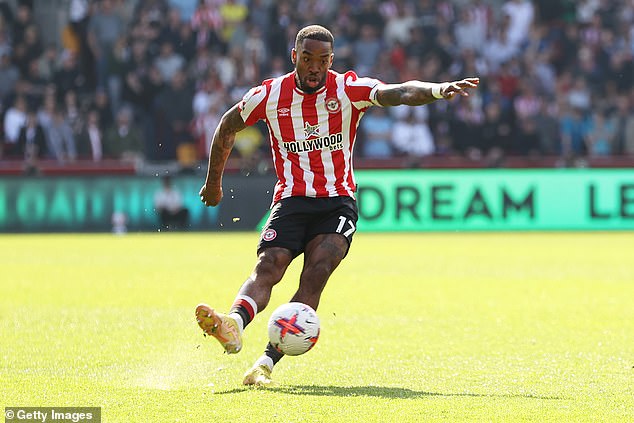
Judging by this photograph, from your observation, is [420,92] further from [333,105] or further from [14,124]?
Result: [14,124]

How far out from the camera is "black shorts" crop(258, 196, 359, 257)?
24.9 feet

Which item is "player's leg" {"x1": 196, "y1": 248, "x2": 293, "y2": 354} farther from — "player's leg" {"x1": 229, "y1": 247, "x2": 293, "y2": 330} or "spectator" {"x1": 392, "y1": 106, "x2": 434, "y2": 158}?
"spectator" {"x1": 392, "y1": 106, "x2": 434, "y2": 158}

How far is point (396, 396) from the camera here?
262 inches

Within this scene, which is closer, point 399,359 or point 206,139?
point 399,359

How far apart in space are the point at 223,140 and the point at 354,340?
2.19m

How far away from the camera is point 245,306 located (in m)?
7.16

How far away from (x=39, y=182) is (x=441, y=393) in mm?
17008

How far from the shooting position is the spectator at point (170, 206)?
2228cm

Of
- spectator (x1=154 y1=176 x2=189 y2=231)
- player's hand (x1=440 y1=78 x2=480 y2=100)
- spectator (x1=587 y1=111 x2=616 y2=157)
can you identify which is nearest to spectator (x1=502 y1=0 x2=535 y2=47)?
spectator (x1=587 y1=111 x2=616 y2=157)

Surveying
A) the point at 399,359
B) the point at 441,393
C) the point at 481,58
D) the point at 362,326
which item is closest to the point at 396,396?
the point at 441,393

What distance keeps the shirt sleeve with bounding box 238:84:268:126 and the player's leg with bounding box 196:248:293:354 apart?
92cm

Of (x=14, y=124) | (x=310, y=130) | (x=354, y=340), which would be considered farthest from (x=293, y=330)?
(x=14, y=124)

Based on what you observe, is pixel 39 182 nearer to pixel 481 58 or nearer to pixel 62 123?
pixel 62 123

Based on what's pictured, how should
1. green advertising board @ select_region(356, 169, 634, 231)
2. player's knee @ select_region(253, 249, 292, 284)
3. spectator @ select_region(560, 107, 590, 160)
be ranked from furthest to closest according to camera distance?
spectator @ select_region(560, 107, 590, 160) → green advertising board @ select_region(356, 169, 634, 231) → player's knee @ select_region(253, 249, 292, 284)
